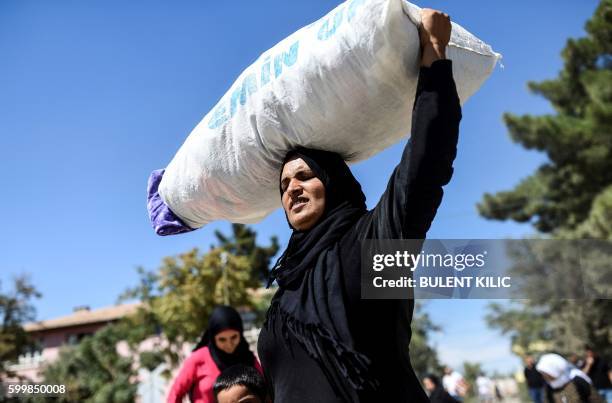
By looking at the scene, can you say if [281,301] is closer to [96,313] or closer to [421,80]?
[421,80]

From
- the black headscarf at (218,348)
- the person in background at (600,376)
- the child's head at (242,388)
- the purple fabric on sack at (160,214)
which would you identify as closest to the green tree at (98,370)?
the person in background at (600,376)

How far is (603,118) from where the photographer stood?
64.1ft

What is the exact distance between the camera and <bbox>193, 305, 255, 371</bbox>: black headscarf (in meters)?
4.55

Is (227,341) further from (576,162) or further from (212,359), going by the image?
(576,162)

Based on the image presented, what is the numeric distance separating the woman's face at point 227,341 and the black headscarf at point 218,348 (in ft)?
0.07

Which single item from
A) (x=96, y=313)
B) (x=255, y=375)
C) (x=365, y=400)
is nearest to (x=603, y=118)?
(x=255, y=375)

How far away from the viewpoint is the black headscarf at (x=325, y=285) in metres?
1.79

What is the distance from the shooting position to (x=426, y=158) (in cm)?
174

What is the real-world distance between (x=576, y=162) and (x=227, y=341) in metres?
19.5

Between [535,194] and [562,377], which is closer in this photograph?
[562,377]

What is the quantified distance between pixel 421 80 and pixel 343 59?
29 cm

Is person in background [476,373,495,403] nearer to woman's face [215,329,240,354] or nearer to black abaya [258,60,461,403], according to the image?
woman's face [215,329,240,354]

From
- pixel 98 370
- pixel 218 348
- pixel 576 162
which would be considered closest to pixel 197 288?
pixel 98 370

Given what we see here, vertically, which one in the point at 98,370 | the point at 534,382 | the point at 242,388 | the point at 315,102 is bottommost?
the point at 242,388
